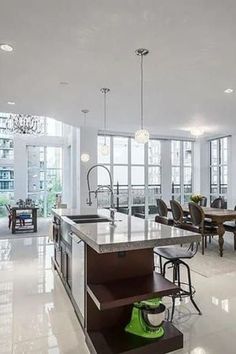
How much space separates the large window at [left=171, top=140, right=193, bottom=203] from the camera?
387 inches

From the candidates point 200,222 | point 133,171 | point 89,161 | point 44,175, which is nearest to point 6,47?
point 200,222

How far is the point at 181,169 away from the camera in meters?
9.91

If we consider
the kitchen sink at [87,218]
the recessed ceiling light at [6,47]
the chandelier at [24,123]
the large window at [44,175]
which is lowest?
the kitchen sink at [87,218]

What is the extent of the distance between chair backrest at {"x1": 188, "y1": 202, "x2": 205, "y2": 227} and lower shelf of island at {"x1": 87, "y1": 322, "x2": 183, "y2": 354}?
294cm

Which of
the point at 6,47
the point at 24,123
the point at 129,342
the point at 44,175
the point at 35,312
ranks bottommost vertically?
the point at 35,312

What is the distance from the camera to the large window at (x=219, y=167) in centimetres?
913

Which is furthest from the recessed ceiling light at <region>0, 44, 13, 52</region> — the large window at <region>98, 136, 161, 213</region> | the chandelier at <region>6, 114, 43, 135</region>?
the large window at <region>98, 136, 161, 213</region>

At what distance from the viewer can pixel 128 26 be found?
8.61ft

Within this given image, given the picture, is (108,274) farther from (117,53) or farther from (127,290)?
(117,53)

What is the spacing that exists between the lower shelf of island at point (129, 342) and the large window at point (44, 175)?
344 inches

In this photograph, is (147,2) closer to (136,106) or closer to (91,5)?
(91,5)

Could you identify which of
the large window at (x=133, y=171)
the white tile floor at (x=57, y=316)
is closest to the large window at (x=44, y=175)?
the large window at (x=133, y=171)

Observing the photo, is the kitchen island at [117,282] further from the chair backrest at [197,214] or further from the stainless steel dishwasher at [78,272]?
the chair backrest at [197,214]

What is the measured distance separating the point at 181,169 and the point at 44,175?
5.22m
